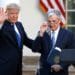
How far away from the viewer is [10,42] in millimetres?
5648

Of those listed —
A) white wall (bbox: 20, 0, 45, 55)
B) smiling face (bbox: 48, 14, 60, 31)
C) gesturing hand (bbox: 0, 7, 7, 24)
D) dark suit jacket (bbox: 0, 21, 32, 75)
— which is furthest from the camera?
white wall (bbox: 20, 0, 45, 55)

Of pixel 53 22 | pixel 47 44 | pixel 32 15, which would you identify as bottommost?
pixel 32 15

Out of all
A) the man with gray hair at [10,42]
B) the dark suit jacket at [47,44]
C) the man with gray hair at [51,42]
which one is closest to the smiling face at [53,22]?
the man with gray hair at [51,42]

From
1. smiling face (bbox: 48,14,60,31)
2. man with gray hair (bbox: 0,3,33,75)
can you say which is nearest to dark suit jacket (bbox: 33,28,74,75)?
smiling face (bbox: 48,14,60,31)

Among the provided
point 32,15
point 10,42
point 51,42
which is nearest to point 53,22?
point 51,42

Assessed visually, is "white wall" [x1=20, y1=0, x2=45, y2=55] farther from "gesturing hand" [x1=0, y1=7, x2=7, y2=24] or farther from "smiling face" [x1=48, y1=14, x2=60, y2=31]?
"gesturing hand" [x1=0, y1=7, x2=7, y2=24]

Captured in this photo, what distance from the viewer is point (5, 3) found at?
5492mm

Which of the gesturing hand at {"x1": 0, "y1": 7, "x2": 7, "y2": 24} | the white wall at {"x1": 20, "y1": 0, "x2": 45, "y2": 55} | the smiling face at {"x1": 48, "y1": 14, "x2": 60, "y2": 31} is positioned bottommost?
the white wall at {"x1": 20, "y1": 0, "x2": 45, "y2": 55}

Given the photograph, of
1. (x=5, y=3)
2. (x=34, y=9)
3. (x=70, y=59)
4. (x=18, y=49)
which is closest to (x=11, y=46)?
(x=18, y=49)

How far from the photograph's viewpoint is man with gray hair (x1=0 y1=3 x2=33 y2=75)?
5539mm

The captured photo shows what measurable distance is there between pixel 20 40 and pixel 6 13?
1.42ft

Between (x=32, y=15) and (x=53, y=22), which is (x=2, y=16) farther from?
(x=32, y=15)

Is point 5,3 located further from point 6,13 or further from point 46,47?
point 46,47

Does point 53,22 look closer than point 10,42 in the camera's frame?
Yes
